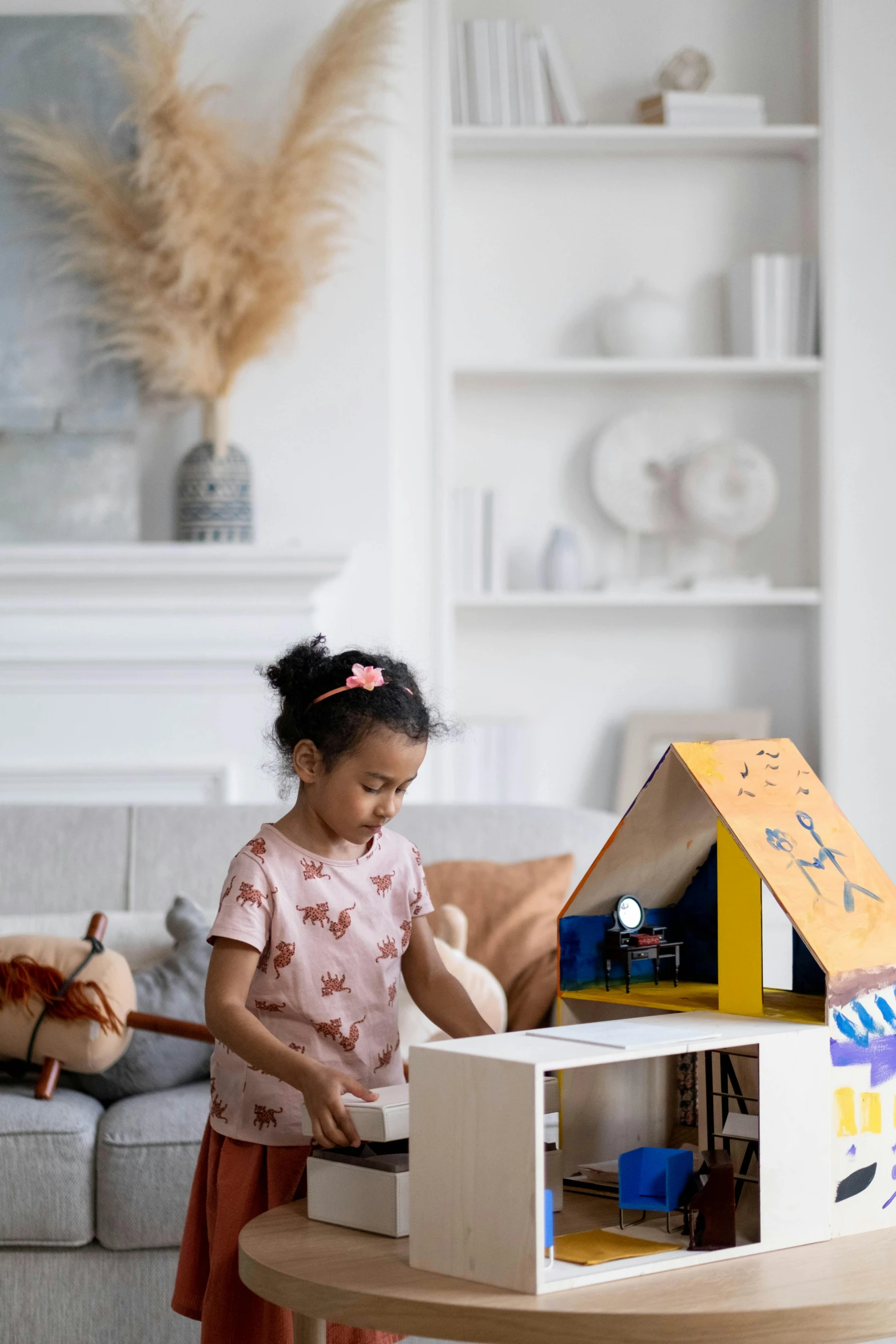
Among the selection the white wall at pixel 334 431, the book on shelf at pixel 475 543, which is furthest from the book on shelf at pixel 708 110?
the book on shelf at pixel 475 543

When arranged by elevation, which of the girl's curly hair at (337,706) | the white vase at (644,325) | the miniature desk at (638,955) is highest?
the white vase at (644,325)

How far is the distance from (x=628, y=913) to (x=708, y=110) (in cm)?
257

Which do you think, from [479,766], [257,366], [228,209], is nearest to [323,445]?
[257,366]

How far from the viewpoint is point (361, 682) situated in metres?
1.25

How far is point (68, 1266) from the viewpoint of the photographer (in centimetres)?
183

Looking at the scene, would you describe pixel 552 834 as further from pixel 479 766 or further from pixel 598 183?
pixel 598 183

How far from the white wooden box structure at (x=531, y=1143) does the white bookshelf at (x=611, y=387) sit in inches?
92.5

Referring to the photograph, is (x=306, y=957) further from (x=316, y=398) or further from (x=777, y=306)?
(x=777, y=306)

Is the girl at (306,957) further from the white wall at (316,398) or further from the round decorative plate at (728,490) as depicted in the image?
the round decorative plate at (728,490)

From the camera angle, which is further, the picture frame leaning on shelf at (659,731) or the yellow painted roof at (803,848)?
the picture frame leaning on shelf at (659,731)

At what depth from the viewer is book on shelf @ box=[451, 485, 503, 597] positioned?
3.25 m

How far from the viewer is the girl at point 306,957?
4.01 feet

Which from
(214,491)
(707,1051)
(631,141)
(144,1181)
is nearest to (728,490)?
(631,141)

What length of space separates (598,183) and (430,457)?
0.82m
